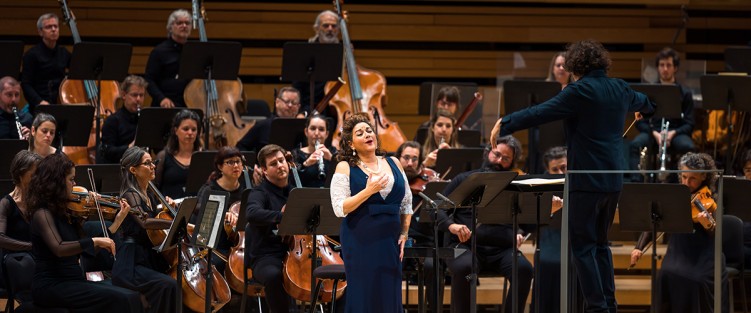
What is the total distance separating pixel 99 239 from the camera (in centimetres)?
471

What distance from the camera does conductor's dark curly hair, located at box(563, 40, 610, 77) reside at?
14.0 ft

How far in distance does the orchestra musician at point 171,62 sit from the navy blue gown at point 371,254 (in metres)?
3.16

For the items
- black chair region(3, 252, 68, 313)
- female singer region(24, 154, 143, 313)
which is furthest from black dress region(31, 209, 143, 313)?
black chair region(3, 252, 68, 313)

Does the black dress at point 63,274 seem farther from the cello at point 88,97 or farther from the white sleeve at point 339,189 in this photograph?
the cello at point 88,97

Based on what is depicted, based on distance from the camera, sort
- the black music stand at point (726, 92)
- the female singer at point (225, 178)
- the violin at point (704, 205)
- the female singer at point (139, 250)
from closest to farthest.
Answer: the violin at point (704, 205) → the female singer at point (139, 250) → the female singer at point (225, 178) → the black music stand at point (726, 92)

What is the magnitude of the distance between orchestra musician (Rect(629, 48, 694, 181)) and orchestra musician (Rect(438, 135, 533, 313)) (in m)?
1.78

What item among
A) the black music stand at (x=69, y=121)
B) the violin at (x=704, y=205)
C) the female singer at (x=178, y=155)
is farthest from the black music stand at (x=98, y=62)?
the violin at (x=704, y=205)

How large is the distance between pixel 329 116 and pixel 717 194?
3.85m

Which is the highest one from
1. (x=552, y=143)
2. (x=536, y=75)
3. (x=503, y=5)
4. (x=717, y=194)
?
(x=503, y=5)

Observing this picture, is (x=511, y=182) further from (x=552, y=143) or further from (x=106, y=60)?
(x=106, y=60)

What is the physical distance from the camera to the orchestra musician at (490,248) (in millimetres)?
5484

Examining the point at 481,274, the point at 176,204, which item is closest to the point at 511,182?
the point at 481,274

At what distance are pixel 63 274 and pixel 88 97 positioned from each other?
2.53 metres

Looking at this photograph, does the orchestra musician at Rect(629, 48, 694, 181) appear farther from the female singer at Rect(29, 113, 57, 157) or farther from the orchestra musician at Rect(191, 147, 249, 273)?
the female singer at Rect(29, 113, 57, 157)
